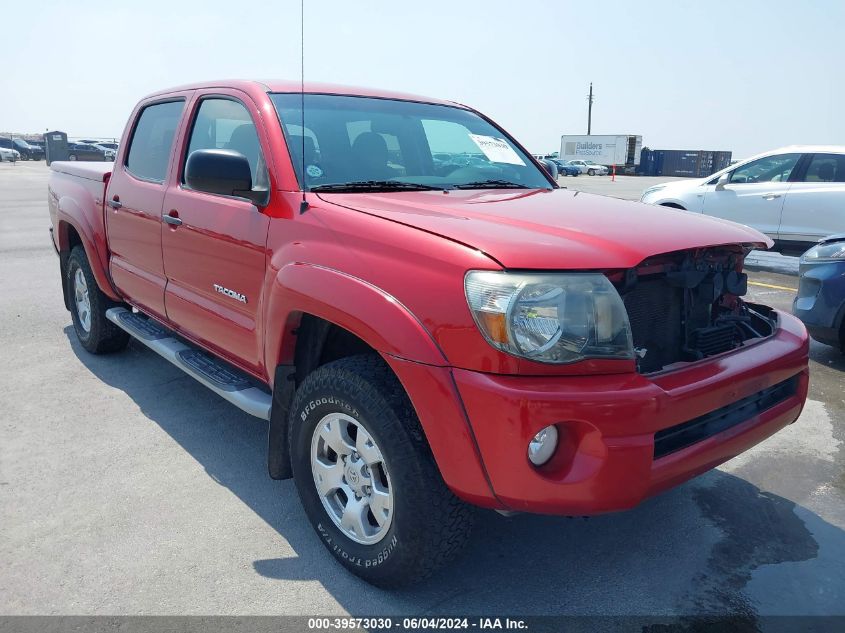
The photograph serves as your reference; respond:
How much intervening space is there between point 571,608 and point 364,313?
1304mm

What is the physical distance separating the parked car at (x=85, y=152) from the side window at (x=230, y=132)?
41.2 metres

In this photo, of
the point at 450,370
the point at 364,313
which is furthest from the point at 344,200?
the point at 450,370

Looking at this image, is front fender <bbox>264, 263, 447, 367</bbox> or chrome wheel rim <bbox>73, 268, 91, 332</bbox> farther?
chrome wheel rim <bbox>73, 268, 91, 332</bbox>

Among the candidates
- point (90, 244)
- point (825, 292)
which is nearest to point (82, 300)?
point (90, 244)

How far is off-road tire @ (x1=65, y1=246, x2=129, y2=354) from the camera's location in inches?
197

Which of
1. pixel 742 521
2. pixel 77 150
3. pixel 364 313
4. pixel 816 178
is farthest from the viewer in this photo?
pixel 77 150

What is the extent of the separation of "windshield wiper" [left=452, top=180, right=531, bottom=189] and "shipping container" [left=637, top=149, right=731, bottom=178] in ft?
188

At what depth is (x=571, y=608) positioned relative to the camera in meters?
2.49

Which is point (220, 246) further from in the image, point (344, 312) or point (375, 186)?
point (344, 312)

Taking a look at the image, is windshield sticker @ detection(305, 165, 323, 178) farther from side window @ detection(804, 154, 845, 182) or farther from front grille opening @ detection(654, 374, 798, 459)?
side window @ detection(804, 154, 845, 182)

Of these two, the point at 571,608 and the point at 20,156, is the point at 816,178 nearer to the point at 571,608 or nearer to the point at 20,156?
the point at 571,608

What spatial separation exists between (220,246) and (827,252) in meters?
4.45

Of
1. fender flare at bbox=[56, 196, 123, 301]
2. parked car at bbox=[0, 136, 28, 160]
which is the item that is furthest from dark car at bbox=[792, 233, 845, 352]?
parked car at bbox=[0, 136, 28, 160]

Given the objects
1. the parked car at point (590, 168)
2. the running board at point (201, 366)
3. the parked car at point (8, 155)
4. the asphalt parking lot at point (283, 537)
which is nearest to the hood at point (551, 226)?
the running board at point (201, 366)
